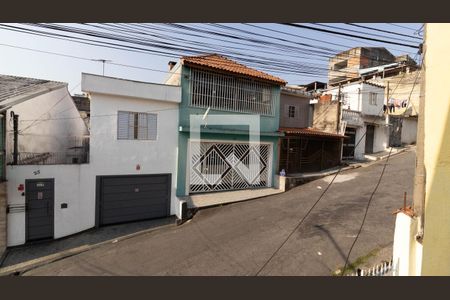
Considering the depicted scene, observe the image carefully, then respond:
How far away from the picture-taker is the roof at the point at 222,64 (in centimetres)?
1028

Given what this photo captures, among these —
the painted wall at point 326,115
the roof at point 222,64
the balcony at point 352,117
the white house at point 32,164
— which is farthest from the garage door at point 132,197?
the balcony at point 352,117

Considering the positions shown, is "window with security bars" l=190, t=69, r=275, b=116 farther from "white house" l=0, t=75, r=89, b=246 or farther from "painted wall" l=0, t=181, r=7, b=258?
"painted wall" l=0, t=181, r=7, b=258

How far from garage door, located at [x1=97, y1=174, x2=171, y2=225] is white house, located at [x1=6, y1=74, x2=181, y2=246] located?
0.03 m

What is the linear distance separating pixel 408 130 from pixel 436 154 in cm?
2082

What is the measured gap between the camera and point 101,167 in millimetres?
8977

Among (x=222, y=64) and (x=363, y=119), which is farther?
(x=363, y=119)

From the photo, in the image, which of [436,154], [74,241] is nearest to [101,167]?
[74,241]

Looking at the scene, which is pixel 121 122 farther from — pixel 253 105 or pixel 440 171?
pixel 440 171

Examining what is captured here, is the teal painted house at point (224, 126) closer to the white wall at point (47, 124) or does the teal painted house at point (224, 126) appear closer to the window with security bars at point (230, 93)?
the window with security bars at point (230, 93)

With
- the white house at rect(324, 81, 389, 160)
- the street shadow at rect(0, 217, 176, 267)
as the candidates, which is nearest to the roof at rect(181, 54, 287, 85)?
the street shadow at rect(0, 217, 176, 267)

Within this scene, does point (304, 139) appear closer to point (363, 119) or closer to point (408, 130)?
point (363, 119)

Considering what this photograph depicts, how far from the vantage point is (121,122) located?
30.5 ft

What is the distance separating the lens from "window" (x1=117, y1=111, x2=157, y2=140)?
929 cm

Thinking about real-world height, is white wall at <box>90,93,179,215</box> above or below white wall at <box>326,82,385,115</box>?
below
